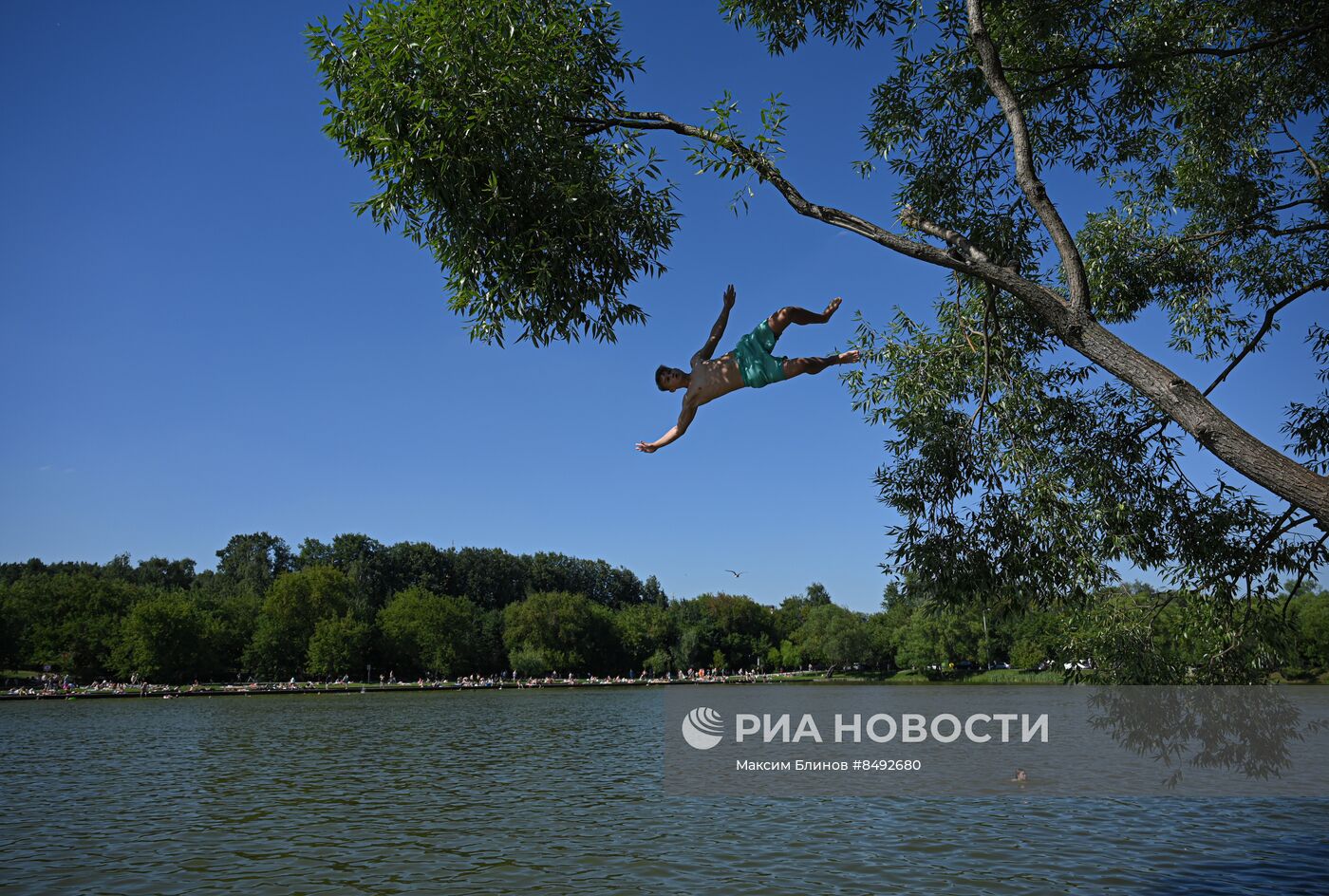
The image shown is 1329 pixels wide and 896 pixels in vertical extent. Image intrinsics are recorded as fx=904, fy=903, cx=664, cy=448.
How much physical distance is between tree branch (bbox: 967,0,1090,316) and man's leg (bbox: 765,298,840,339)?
1.37m

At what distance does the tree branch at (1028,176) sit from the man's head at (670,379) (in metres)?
2.57

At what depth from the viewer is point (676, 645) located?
115 meters

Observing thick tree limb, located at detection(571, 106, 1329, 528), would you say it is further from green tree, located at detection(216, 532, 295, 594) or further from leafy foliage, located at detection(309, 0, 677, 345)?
green tree, located at detection(216, 532, 295, 594)

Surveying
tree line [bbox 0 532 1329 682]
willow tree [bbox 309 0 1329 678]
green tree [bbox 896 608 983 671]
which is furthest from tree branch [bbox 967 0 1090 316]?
green tree [bbox 896 608 983 671]

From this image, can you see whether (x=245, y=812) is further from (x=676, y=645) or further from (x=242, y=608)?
(x=676, y=645)

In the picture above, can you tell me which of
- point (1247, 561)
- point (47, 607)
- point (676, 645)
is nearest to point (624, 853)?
point (1247, 561)

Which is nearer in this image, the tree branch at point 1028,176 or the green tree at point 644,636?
the tree branch at point 1028,176

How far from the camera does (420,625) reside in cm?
9288

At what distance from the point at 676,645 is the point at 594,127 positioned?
113m

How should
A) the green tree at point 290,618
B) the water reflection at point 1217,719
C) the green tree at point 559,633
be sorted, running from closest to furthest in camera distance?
the water reflection at point 1217,719 → the green tree at point 290,618 → the green tree at point 559,633

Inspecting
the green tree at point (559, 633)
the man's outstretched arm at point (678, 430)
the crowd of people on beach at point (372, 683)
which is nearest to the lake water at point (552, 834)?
the man's outstretched arm at point (678, 430)

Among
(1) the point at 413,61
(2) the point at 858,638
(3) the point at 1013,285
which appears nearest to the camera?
(3) the point at 1013,285

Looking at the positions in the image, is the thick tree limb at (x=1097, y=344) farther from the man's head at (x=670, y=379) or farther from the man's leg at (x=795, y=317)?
the man's head at (x=670, y=379)

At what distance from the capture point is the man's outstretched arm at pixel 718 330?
6004 mm
